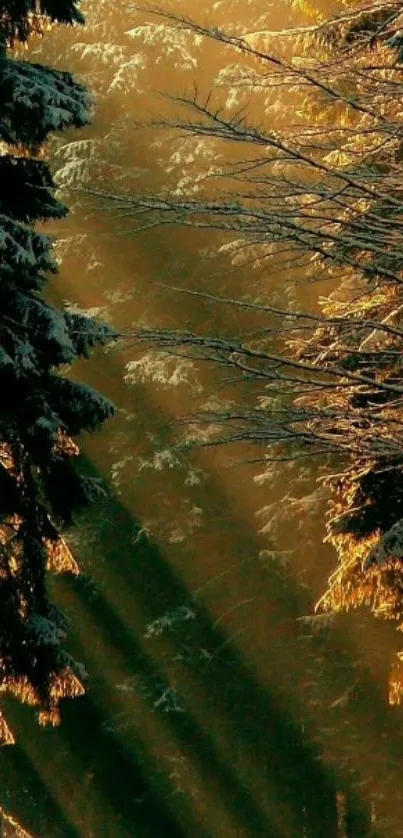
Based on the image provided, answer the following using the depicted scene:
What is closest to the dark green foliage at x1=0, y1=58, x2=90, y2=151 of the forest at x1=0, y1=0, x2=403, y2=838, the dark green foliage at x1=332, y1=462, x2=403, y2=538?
the dark green foliage at x1=332, y1=462, x2=403, y2=538

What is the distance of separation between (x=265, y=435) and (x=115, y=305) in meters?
20.8

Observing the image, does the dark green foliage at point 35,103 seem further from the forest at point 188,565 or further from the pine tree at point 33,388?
the forest at point 188,565

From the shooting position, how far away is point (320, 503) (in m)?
17.1

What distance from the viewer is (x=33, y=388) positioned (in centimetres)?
808

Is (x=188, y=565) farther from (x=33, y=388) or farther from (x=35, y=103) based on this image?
(x=35, y=103)

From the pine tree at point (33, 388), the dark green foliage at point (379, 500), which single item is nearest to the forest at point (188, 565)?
the dark green foliage at point (379, 500)

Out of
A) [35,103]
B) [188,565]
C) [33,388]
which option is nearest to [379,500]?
[33,388]

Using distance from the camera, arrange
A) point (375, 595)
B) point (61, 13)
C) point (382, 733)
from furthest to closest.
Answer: point (382, 733)
point (375, 595)
point (61, 13)

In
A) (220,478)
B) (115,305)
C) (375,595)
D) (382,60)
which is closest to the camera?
(382,60)

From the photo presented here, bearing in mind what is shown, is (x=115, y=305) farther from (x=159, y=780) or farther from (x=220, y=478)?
(x=159, y=780)

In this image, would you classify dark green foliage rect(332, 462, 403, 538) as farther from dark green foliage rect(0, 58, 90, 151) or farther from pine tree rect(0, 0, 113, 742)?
dark green foliage rect(0, 58, 90, 151)

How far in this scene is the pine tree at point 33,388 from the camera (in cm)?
784

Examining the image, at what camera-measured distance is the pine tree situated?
7836 millimetres

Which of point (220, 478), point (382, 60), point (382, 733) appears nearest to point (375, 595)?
point (382, 60)
